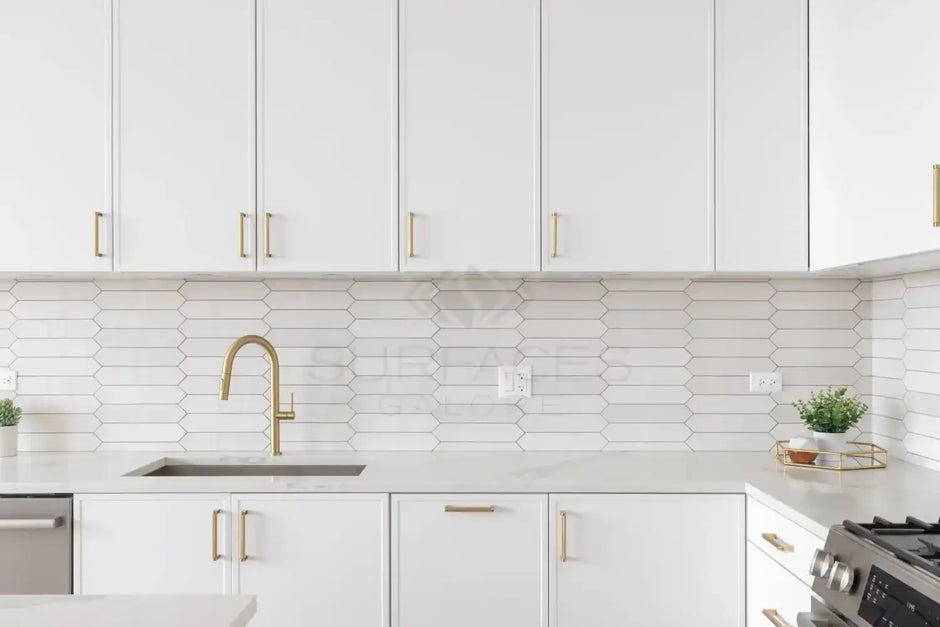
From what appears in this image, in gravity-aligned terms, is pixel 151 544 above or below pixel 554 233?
below

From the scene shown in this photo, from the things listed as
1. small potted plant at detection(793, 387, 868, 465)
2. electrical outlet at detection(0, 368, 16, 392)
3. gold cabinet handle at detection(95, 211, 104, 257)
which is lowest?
small potted plant at detection(793, 387, 868, 465)

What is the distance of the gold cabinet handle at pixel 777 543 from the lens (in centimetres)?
170

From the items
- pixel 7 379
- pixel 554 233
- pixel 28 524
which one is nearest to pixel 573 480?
pixel 554 233

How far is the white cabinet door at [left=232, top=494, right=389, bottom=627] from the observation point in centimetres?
203

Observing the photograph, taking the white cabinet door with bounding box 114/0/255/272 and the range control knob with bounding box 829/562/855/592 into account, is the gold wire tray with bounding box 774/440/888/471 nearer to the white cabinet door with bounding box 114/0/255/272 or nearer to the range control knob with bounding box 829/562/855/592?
the range control knob with bounding box 829/562/855/592

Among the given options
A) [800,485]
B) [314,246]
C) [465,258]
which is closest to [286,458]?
[314,246]

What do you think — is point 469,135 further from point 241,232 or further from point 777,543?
point 777,543

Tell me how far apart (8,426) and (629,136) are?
7.58ft

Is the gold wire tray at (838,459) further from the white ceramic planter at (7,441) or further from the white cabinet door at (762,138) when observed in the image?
the white ceramic planter at (7,441)

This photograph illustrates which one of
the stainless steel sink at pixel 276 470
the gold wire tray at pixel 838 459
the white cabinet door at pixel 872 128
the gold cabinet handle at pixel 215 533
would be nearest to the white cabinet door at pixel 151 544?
the gold cabinet handle at pixel 215 533

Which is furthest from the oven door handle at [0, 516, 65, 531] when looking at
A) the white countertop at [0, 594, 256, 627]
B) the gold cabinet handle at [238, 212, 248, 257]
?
the white countertop at [0, 594, 256, 627]

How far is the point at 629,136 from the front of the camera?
7.23 feet

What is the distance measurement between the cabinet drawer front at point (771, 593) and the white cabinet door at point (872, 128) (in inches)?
32.9

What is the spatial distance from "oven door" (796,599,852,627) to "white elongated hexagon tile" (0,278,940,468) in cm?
111
